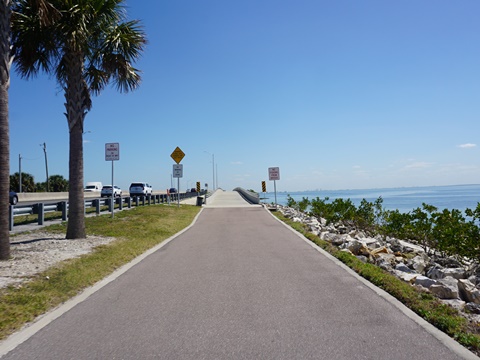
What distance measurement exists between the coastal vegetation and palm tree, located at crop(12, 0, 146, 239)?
37.0ft

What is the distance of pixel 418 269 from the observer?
9859 millimetres

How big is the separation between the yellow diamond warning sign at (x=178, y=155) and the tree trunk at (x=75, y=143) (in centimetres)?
1554

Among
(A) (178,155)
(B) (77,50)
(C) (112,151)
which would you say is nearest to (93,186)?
(A) (178,155)

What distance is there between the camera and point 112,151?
19719 mm

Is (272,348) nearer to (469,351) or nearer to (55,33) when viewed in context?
(469,351)

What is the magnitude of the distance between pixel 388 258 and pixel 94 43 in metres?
11.5

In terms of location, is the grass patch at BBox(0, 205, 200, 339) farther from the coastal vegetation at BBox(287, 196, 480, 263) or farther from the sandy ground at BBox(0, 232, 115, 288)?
the coastal vegetation at BBox(287, 196, 480, 263)

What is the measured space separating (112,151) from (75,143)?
6762 mm

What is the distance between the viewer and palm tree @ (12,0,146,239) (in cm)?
1191

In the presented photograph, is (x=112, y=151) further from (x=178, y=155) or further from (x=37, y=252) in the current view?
(x=37, y=252)

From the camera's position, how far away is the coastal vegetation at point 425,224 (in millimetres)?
10820

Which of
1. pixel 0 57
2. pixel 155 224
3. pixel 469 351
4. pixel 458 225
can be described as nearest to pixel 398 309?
pixel 469 351

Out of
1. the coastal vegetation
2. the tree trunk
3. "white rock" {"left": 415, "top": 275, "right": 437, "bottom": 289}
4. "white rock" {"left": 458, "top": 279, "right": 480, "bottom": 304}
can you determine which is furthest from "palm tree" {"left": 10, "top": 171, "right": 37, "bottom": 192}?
"white rock" {"left": 458, "top": 279, "right": 480, "bottom": 304}

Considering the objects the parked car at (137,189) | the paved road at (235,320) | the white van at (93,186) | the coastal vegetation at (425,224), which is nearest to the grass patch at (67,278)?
the paved road at (235,320)
